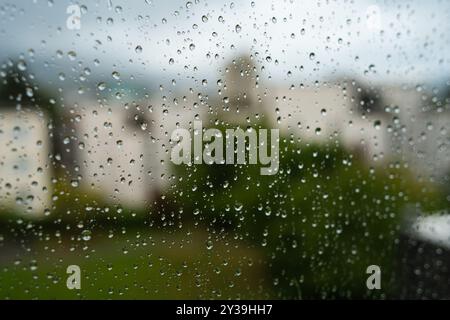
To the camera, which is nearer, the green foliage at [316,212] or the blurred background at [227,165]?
the blurred background at [227,165]

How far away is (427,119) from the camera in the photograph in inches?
38.2

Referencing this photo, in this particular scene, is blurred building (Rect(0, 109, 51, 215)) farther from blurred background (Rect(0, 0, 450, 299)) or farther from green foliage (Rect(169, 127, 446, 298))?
green foliage (Rect(169, 127, 446, 298))

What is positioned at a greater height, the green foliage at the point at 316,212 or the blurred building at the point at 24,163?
the blurred building at the point at 24,163

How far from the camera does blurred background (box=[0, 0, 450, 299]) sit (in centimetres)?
74

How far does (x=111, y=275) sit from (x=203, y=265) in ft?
0.65

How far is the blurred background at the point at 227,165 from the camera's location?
739mm

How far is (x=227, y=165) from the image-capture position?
89cm

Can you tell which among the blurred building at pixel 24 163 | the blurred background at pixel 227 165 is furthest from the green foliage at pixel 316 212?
the blurred building at pixel 24 163

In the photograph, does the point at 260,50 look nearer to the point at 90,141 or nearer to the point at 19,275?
the point at 90,141

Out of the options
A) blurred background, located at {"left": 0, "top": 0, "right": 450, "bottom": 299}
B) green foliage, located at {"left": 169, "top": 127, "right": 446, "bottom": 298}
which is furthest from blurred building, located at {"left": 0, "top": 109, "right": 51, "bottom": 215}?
green foliage, located at {"left": 169, "top": 127, "right": 446, "bottom": 298}

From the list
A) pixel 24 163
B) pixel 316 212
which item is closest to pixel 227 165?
pixel 316 212

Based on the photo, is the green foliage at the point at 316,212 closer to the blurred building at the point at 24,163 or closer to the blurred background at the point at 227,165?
the blurred background at the point at 227,165

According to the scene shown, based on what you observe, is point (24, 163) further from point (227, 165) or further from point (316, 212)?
point (316, 212)

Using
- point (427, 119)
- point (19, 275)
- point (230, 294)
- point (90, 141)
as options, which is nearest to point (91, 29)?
point (90, 141)
